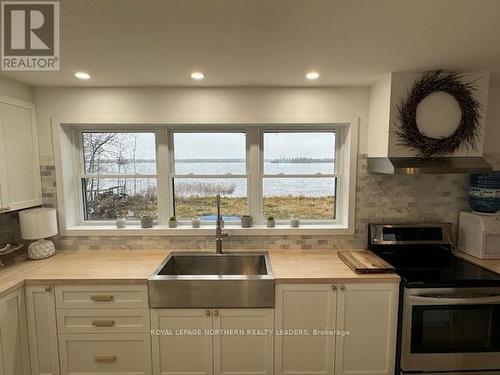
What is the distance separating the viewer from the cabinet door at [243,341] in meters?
1.80

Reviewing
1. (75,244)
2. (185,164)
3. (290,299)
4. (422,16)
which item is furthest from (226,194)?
(422,16)

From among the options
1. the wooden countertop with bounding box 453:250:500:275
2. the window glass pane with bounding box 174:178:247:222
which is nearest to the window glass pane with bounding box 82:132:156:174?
Answer: the window glass pane with bounding box 174:178:247:222

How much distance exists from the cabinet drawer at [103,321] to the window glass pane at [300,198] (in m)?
1.33

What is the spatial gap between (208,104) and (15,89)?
1461 millimetres

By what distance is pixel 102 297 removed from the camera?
1792mm

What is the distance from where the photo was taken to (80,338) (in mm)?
1820

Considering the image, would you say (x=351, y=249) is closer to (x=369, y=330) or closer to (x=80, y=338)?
(x=369, y=330)

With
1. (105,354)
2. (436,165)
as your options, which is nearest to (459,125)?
(436,165)

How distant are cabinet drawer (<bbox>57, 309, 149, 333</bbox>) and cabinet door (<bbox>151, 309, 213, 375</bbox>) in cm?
10

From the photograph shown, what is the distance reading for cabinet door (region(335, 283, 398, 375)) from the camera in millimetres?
1810

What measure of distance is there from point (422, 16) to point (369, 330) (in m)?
1.87

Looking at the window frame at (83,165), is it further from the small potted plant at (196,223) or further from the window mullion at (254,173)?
the window mullion at (254,173)

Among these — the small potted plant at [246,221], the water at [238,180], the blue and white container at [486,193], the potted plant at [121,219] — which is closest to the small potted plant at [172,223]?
the water at [238,180]

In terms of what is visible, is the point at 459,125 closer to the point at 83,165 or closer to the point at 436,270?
the point at 436,270
